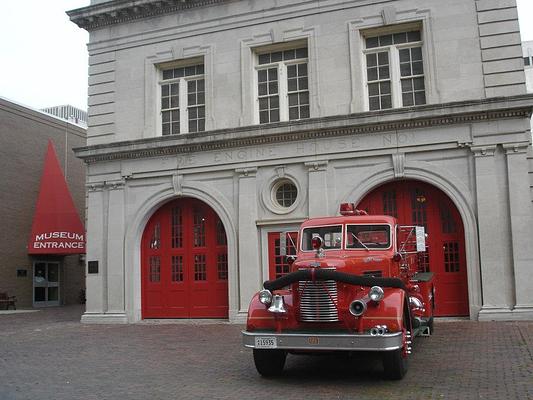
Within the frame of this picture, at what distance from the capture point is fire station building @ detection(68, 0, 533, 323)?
1527 centimetres

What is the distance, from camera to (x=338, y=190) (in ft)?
54.4

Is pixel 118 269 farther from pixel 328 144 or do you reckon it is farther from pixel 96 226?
pixel 328 144

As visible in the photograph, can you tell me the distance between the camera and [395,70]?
16.8m

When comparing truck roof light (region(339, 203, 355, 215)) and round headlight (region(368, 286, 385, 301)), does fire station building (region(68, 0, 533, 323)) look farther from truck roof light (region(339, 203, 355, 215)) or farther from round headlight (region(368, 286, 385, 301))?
round headlight (region(368, 286, 385, 301))

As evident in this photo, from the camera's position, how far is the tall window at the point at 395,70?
1661 centimetres

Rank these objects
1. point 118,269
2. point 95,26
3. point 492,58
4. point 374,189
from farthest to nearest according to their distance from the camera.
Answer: point 95,26, point 118,269, point 374,189, point 492,58

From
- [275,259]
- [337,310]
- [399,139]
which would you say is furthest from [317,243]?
[275,259]

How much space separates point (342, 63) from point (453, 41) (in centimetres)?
307

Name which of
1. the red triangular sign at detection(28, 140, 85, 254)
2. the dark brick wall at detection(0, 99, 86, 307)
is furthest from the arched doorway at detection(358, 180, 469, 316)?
the dark brick wall at detection(0, 99, 86, 307)

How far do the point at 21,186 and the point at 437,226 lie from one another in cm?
1977

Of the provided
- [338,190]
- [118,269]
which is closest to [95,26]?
[118,269]

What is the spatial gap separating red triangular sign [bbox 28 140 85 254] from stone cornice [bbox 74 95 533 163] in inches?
298

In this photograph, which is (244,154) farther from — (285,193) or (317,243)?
(317,243)

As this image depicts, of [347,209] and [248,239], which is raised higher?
[347,209]
